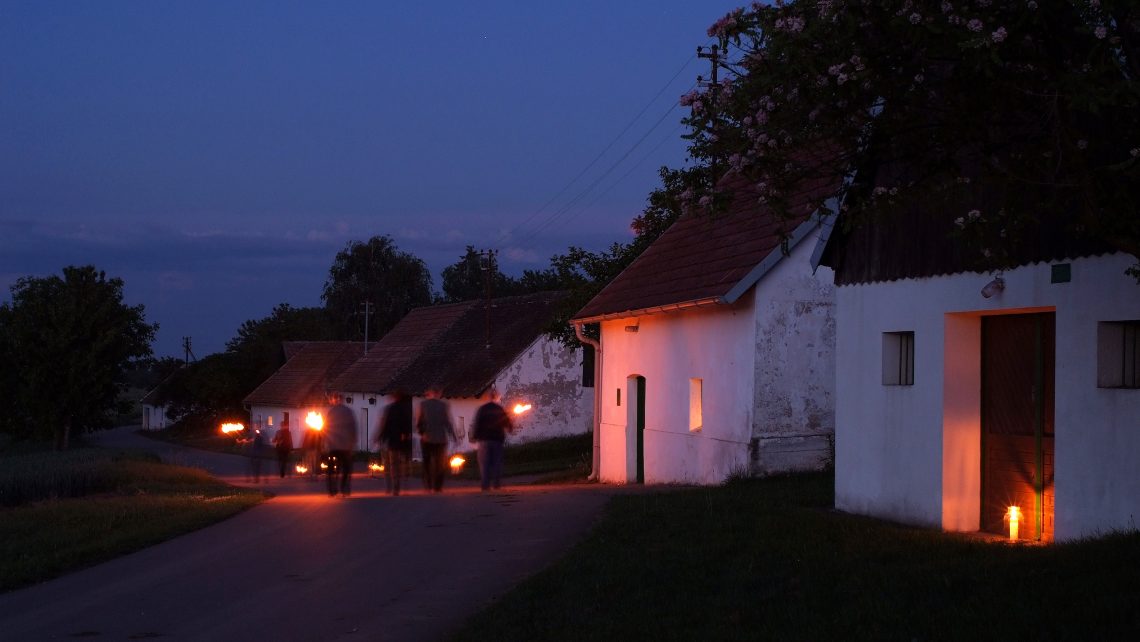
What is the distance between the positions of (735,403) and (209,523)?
30.1 feet

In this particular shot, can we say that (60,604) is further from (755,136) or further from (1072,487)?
(1072,487)

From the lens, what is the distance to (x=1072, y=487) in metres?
11.2

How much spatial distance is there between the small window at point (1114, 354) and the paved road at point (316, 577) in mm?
5874

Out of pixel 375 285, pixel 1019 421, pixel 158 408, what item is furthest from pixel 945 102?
pixel 158 408

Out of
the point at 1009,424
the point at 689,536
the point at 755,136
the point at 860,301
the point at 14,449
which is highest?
the point at 755,136

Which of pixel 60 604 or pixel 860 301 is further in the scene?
pixel 860 301

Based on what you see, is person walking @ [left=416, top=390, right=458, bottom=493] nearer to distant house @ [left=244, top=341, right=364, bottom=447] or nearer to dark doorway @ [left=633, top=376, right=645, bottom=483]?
dark doorway @ [left=633, top=376, right=645, bottom=483]

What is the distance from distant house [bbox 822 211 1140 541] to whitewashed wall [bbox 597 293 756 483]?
5167 millimetres

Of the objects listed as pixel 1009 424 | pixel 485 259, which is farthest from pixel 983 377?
pixel 485 259

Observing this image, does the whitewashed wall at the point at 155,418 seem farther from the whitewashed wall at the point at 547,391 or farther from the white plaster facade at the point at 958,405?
the white plaster facade at the point at 958,405

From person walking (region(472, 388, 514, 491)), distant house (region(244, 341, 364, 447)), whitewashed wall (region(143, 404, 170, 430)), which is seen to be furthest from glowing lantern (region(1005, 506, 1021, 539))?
whitewashed wall (region(143, 404, 170, 430))

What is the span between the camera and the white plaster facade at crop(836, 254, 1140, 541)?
1079 centimetres

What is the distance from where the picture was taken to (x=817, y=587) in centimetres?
898

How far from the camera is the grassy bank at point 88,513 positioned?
1407cm
